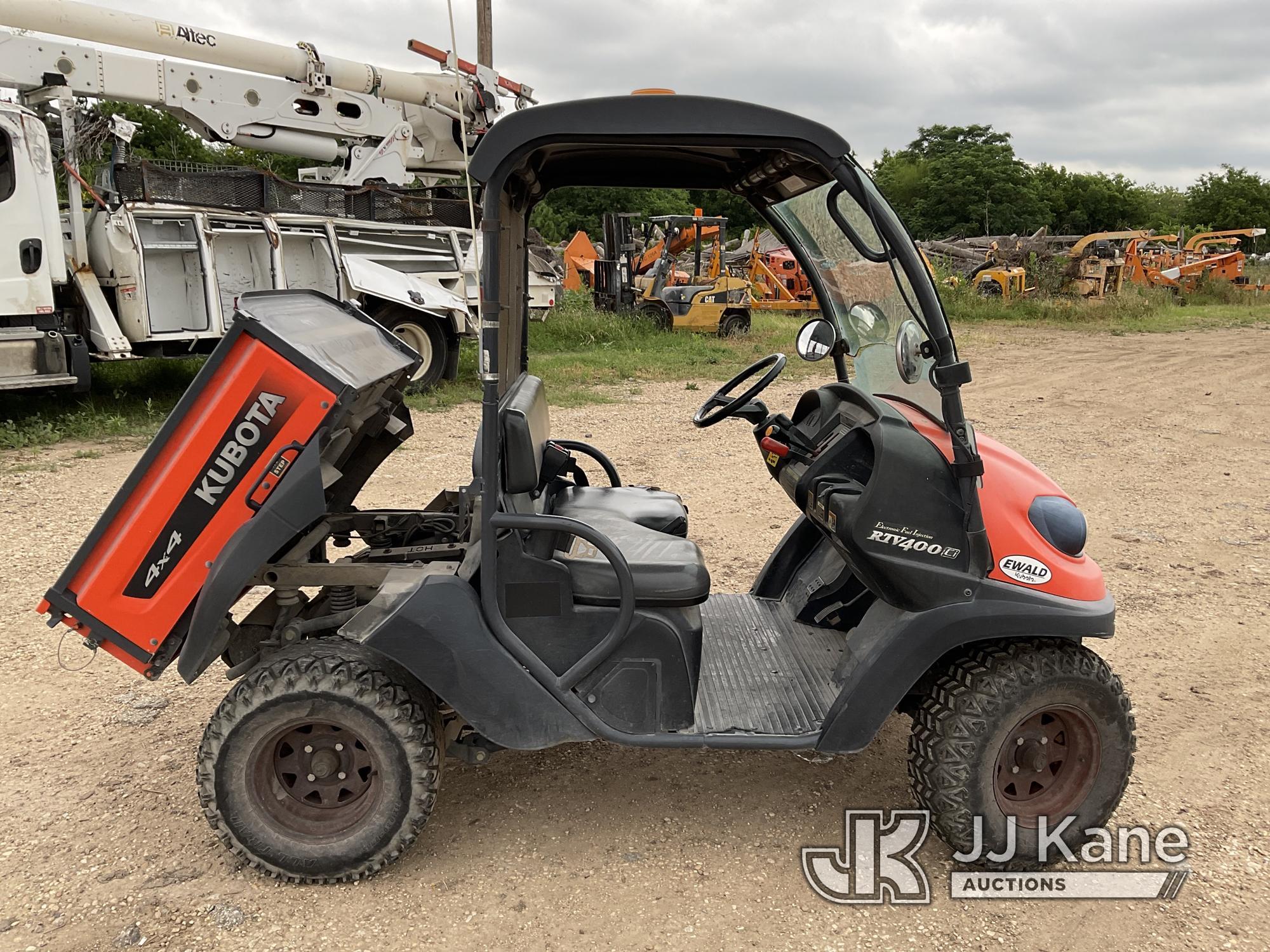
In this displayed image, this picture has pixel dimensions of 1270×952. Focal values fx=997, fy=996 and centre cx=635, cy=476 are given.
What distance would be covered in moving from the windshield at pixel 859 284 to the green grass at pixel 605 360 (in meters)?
6.44

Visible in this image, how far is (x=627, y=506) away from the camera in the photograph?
12.6ft

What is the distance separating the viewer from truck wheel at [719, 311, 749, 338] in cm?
1684

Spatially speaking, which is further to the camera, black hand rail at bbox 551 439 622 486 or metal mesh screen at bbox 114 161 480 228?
metal mesh screen at bbox 114 161 480 228

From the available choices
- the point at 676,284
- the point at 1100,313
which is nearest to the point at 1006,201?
the point at 1100,313

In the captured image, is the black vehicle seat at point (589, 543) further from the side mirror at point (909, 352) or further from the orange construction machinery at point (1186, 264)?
the orange construction machinery at point (1186, 264)

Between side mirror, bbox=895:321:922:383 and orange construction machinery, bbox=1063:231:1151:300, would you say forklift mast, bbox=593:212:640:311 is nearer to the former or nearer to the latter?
orange construction machinery, bbox=1063:231:1151:300

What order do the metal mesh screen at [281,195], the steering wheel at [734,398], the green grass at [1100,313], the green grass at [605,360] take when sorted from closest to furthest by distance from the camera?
1. the steering wheel at [734,398]
2. the metal mesh screen at [281,195]
3. the green grass at [605,360]
4. the green grass at [1100,313]

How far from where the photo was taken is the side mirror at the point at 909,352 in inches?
116

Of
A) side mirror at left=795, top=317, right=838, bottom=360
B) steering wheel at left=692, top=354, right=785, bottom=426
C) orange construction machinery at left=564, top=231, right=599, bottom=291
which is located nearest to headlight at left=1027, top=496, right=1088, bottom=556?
side mirror at left=795, top=317, right=838, bottom=360

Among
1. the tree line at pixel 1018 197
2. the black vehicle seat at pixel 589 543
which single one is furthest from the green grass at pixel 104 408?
the tree line at pixel 1018 197

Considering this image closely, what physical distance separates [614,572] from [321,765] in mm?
1007

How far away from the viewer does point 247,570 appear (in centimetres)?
275

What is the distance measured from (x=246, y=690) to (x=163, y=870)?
619mm

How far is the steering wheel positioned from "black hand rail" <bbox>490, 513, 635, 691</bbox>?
0.94 m
